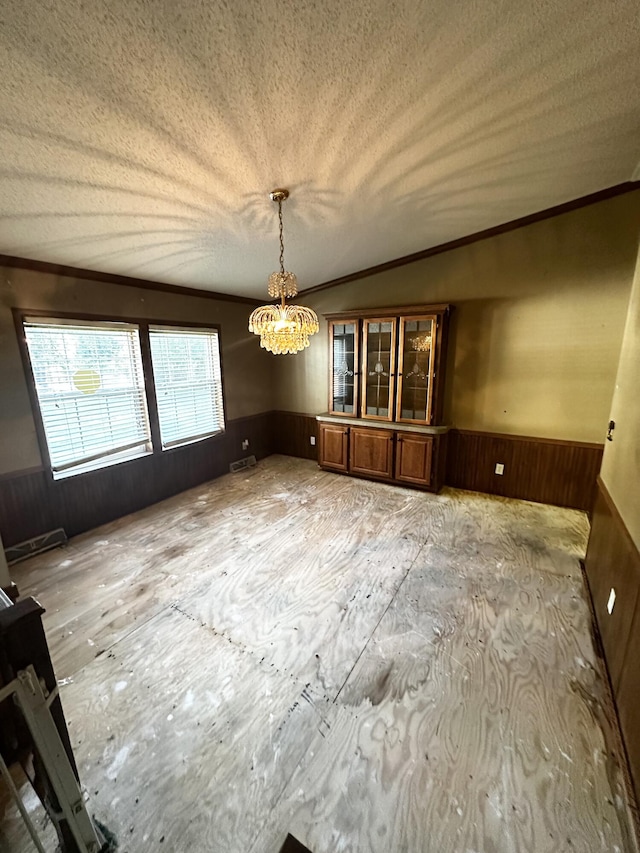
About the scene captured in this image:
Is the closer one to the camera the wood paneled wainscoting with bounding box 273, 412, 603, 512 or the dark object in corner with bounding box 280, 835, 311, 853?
the dark object in corner with bounding box 280, 835, 311, 853

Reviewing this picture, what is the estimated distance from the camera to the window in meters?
2.88

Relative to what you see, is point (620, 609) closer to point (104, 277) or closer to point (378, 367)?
point (378, 367)

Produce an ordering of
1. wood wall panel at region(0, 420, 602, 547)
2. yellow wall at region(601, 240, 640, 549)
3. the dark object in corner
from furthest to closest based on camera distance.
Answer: wood wall panel at region(0, 420, 602, 547)
yellow wall at region(601, 240, 640, 549)
the dark object in corner

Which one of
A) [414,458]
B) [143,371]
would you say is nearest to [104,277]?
[143,371]

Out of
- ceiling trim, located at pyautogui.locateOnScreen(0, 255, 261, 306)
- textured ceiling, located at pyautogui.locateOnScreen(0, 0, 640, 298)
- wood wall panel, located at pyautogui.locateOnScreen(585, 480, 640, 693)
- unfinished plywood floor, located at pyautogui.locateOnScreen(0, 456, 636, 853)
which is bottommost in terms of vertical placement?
unfinished plywood floor, located at pyautogui.locateOnScreen(0, 456, 636, 853)

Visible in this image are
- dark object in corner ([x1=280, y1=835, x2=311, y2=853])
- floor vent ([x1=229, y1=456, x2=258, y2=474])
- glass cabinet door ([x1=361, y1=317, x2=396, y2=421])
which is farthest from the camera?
floor vent ([x1=229, y1=456, x2=258, y2=474])

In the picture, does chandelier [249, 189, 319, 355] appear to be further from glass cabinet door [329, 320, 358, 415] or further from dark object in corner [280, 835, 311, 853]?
dark object in corner [280, 835, 311, 853]

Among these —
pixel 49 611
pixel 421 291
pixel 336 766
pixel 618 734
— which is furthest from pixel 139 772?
pixel 421 291

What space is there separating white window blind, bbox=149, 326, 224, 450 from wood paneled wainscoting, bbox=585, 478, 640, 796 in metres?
3.97

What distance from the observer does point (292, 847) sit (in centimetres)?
112

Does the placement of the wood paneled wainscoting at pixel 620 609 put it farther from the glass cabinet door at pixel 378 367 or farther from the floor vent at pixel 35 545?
the floor vent at pixel 35 545

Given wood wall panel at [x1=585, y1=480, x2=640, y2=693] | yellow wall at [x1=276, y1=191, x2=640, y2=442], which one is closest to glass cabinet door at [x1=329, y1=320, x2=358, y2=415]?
yellow wall at [x1=276, y1=191, x2=640, y2=442]

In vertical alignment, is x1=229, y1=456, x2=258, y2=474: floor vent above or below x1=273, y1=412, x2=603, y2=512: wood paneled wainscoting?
below

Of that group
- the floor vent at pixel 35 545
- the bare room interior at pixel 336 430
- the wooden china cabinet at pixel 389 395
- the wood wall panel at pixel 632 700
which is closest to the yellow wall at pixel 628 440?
the bare room interior at pixel 336 430
